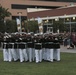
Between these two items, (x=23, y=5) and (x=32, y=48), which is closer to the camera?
(x=32, y=48)

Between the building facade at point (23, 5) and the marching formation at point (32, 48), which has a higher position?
the building facade at point (23, 5)

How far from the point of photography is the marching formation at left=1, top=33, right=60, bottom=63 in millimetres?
14766

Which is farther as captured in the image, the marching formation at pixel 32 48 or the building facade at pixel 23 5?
the building facade at pixel 23 5

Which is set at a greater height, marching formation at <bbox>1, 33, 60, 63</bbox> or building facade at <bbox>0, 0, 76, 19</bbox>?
building facade at <bbox>0, 0, 76, 19</bbox>

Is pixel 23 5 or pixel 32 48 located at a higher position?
pixel 23 5

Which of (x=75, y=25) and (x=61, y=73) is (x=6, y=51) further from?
(x=75, y=25)

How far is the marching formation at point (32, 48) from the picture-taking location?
14.8 m

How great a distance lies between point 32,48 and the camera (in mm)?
14898

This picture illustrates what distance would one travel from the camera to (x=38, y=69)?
12195mm

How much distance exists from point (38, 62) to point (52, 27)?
106ft

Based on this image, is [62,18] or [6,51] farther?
[62,18]

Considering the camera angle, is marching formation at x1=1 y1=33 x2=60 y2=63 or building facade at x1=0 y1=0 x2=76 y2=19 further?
building facade at x1=0 y1=0 x2=76 y2=19

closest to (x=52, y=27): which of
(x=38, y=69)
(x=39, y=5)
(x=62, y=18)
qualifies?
(x=62, y=18)

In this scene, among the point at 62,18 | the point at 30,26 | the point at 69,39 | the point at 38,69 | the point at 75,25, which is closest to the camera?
the point at 38,69
